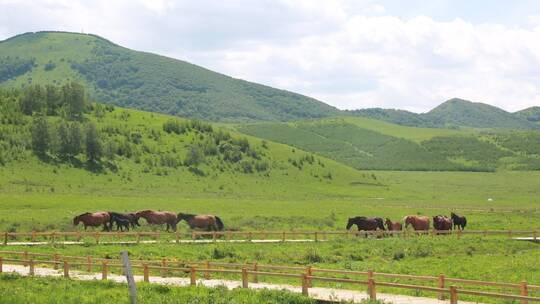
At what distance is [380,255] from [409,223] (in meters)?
16.9

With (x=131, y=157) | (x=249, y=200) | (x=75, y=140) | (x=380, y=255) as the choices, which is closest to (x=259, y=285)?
(x=380, y=255)

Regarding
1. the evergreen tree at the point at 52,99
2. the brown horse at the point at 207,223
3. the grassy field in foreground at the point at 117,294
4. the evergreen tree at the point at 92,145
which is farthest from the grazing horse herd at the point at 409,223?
the evergreen tree at the point at 52,99

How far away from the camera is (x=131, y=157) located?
126000 mm

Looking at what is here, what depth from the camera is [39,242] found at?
1793 inches

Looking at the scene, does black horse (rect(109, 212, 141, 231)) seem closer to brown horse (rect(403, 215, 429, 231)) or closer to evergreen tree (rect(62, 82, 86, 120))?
brown horse (rect(403, 215, 429, 231))

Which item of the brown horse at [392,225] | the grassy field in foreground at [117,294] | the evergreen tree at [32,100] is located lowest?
the brown horse at [392,225]

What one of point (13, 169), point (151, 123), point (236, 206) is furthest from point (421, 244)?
point (151, 123)

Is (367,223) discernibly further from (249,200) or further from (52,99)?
(52,99)

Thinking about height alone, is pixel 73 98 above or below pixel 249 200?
above

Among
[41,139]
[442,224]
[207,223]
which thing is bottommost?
[442,224]

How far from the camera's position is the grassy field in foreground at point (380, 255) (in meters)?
35.8

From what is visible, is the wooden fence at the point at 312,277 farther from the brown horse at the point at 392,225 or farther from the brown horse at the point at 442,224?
the brown horse at the point at 442,224

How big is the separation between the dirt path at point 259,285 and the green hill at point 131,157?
61.7 meters

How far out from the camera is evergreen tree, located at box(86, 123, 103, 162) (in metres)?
117
